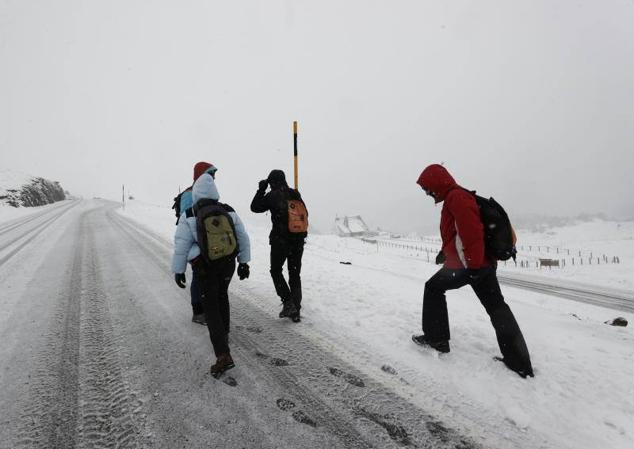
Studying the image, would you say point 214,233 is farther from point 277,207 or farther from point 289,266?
point 289,266

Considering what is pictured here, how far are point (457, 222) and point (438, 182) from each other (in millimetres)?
486

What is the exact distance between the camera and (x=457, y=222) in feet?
A: 9.65

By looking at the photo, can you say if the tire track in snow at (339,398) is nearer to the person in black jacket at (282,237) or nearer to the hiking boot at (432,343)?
the person in black jacket at (282,237)

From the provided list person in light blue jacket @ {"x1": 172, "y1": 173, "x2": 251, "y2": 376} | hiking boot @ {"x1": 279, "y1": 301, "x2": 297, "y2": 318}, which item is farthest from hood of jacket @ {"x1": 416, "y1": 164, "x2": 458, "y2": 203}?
hiking boot @ {"x1": 279, "y1": 301, "x2": 297, "y2": 318}

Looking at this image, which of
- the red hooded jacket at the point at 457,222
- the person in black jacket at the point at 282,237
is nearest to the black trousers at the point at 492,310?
the red hooded jacket at the point at 457,222

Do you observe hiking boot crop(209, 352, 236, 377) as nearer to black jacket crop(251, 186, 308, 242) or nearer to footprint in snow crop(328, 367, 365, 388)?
footprint in snow crop(328, 367, 365, 388)

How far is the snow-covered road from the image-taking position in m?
2.13

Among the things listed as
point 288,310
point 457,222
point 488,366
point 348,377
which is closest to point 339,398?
point 348,377

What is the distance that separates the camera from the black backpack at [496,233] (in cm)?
291

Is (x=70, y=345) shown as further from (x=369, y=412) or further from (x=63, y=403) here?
(x=369, y=412)

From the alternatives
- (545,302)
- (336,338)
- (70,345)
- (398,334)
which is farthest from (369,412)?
(545,302)

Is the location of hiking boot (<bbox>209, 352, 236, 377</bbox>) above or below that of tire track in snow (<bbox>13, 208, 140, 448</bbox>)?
above

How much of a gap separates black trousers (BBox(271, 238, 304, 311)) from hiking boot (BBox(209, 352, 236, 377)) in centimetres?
150

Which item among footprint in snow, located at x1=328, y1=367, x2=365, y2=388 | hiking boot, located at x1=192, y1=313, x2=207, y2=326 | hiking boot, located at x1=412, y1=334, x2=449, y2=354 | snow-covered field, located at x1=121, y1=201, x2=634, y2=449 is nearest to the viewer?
snow-covered field, located at x1=121, y1=201, x2=634, y2=449
